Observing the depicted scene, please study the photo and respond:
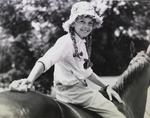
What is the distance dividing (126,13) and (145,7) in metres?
0.12

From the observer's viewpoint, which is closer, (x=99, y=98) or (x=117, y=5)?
(x=99, y=98)

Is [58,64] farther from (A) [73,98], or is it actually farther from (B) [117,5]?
(B) [117,5]

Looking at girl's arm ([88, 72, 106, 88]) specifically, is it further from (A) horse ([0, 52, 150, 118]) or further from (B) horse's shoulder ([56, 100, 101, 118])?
(B) horse's shoulder ([56, 100, 101, 118])

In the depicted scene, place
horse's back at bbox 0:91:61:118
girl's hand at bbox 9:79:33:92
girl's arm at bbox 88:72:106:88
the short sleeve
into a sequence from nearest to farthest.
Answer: horse's back at bbox 0:91:61:118 < girl's hand at bbox 9:79:33:92 < the short sleeve < girl's arm at bbox 88:72:106:88

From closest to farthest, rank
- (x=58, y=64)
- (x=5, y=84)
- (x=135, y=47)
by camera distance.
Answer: (x=58, y=64)
(x=5, y=84)
(x=135, y=47)

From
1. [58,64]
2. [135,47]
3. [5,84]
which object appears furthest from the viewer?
[135,47]

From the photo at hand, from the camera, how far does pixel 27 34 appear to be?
1846 mm

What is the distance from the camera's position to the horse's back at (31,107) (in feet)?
4.19

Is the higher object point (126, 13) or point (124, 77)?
point (126, 13)

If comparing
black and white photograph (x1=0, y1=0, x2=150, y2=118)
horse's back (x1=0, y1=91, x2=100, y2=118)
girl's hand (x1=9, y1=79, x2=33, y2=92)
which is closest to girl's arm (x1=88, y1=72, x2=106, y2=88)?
black and white photograph (x1=0, y1=0, x2=150, y2=118)

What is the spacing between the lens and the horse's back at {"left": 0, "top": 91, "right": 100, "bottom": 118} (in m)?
1.28

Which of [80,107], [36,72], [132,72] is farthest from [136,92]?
[36,72]

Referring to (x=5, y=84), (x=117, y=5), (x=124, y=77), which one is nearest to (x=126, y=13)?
(x=117, y=5)

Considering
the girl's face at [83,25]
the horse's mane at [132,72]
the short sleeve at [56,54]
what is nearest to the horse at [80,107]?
the horse's mane at [132,72]
